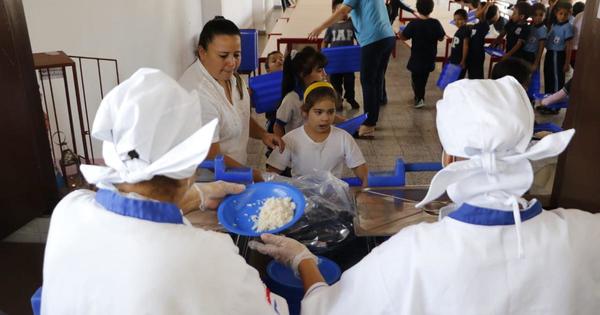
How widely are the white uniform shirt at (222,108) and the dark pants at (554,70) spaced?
3988mm

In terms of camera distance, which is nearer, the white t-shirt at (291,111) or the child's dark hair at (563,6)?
the white t-shirt at (291,111)

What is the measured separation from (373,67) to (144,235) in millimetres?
3736

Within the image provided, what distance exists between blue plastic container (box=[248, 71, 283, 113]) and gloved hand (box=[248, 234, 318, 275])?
195cm

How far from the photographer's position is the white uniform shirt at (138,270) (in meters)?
0.95

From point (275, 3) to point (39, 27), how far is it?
35.1 ft

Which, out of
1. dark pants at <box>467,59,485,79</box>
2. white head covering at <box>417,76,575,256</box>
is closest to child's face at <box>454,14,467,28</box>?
dark pants at <box>467,59,485,79</box>

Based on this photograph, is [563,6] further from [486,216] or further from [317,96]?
[486,216]

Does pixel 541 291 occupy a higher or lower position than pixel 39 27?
lower

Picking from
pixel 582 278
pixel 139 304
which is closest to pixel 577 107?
pixel 582 278

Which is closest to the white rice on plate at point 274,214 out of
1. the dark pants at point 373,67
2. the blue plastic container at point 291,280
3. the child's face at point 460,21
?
the blue plastic container at point 291,280

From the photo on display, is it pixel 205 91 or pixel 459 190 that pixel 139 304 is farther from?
pixel 205 91

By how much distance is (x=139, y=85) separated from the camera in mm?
1045

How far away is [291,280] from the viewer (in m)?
1.46

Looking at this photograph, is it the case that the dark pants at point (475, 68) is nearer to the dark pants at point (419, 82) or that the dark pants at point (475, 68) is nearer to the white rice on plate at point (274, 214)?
the dark pants at point (419, 82)
